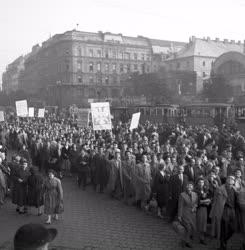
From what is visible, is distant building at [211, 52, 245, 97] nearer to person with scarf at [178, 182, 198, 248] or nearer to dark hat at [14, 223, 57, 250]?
person with scarf at [178, 182, 198, 248]

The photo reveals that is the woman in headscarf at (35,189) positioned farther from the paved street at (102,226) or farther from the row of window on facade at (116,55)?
the row of window on facade at (116,55)

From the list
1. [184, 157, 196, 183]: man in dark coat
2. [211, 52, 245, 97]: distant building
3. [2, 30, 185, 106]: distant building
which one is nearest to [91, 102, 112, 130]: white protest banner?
[184, 157, 196, 183]: man in dark coat

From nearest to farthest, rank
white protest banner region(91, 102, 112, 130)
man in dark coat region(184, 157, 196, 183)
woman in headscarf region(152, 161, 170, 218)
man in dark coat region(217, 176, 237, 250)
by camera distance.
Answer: man in dark coat region(217, 176, 237, 250), woman in headscarf region(152, 161, 170, 218), man in dark coat region(184, 157, 196, 183), white protest banner region(91, 102, 112, 130)

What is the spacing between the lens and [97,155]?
14.4 metres

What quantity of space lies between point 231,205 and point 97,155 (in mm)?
6817

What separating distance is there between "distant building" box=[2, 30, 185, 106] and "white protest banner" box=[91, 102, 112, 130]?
65.7 metres

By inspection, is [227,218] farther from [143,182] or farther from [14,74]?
[14,74]

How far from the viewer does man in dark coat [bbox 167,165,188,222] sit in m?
10.1

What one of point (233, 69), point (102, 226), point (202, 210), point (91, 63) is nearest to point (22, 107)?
point (102, 226)

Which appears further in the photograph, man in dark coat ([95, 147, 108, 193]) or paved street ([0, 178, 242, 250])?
man in dark coat ([95, 147, 108, 193])

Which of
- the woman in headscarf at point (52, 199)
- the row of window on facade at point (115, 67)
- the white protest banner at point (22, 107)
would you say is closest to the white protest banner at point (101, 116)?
the woman in headscarf at point (52, 199)

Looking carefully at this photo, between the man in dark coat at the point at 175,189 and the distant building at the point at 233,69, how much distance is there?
55.9 m

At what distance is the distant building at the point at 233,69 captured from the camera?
64.8 metres

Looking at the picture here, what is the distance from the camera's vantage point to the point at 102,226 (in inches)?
394
